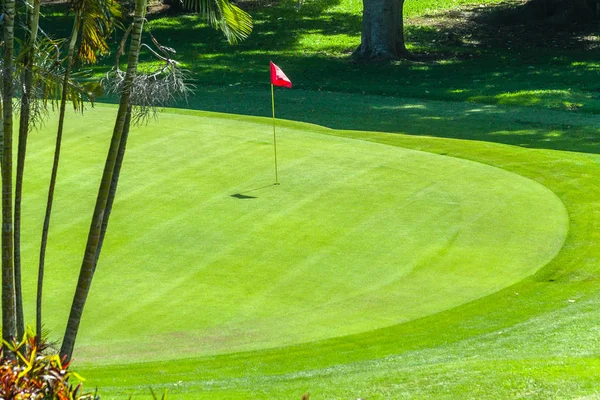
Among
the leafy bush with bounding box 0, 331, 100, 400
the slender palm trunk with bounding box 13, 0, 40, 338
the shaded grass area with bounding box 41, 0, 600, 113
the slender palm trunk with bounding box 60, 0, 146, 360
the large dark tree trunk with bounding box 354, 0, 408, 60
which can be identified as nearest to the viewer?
the leafy bush with bounding box 0, 331, 100, 400

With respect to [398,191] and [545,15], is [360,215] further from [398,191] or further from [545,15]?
[545,15]

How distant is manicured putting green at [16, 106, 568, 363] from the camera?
9500 millimetres

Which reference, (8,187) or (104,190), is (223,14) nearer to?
(104,190)

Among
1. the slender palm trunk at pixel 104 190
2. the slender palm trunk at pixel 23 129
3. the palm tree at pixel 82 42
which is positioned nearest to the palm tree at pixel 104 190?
the slender palm trunk at pixel 104 190

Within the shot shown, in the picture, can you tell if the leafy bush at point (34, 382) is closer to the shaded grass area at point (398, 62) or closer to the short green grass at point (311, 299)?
the short green grass at point (311, 299)

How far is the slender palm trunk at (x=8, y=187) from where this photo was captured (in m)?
7.19

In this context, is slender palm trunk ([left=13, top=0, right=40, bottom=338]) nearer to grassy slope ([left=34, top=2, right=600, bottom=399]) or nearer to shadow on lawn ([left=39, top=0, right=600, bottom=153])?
grassy slope ([left=34, top=2, right=600, bottom=399])

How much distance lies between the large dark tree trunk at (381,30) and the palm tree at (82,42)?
20.2 metres

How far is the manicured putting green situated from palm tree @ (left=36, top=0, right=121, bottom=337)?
3.93 ft

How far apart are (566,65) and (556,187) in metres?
14.6

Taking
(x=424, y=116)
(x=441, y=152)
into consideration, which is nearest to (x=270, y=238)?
(x=441, y=152)


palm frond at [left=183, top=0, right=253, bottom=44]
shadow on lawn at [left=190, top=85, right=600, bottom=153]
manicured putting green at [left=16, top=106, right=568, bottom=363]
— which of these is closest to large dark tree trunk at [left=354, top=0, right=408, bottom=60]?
shadow on lawn at [left=190, top=85, right=600, bottom=153]

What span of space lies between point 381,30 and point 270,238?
18390mm

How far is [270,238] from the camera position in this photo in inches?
456
